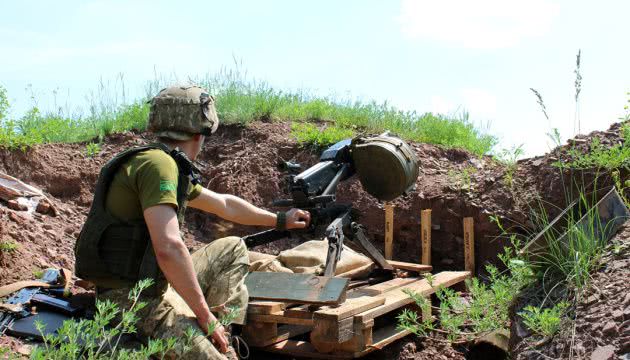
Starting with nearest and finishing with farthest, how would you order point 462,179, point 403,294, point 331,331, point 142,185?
point 142,185 < point 331,331 < point 403,294 < point 462,179

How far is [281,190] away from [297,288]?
11.0 feet

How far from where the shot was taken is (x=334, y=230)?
4.66m

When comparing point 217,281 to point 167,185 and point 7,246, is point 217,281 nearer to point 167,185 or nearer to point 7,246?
point 167,185

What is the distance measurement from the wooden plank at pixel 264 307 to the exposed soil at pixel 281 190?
1915 mm

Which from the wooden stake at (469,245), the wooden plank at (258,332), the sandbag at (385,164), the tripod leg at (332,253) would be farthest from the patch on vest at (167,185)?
the wooden stake at (469,245)

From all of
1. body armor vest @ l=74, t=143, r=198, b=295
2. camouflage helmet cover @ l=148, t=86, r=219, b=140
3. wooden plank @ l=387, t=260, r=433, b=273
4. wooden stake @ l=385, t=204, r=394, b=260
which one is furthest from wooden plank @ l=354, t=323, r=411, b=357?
wooden stake @ l=385, t=204, r=394, b=260

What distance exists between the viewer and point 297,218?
4551mm

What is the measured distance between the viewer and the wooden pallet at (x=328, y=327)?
160 inches

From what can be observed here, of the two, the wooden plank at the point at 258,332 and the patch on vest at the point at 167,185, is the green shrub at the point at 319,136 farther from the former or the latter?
the patch on vest at the point at 167,185

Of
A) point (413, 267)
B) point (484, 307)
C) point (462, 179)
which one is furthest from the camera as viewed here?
point (462, 179)

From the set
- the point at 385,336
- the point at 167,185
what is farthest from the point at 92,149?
the point at 167,185

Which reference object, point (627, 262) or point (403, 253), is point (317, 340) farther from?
point (403, 253)

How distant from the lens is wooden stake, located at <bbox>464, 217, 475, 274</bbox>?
6539mm

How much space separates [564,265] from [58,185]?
5413 mm
